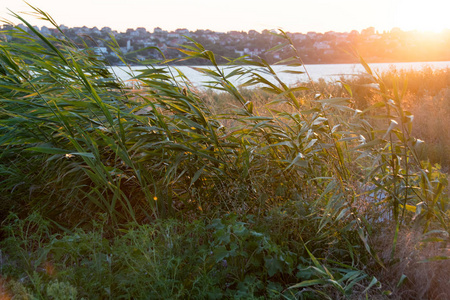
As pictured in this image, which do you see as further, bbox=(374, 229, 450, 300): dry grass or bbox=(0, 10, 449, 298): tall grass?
bbox=(0, 10, 449, 298): tall grass

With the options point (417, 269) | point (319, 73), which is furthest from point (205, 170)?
point (319, 73)

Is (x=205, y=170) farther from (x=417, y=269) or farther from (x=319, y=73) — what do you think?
(x=319, y=73)

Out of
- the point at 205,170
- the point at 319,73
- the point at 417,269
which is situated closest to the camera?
the point at 417,269

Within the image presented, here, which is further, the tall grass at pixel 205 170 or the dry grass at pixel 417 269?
the tall grass at pixel 205 170

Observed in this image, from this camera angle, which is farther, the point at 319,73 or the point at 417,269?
the point at 319,73

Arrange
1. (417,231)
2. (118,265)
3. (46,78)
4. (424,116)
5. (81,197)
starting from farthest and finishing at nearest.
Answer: (424,116) → (46,78) → (81,197) → (417,231) → (118,265)

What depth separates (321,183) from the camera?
2.54 m

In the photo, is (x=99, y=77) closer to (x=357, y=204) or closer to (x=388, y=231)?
(x=357, y=204)

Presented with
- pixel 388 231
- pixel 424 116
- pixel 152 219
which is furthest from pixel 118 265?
pixel 424 116

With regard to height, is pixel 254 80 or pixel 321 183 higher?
pixel 254 80

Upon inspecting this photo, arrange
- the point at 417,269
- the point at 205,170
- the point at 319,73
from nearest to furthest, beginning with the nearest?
the point at 417,269 < the point at 205,170 < the point at 319,73

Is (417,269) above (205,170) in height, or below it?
below

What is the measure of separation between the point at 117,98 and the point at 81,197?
76 cm

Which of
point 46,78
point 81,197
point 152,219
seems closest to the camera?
point 152,219
